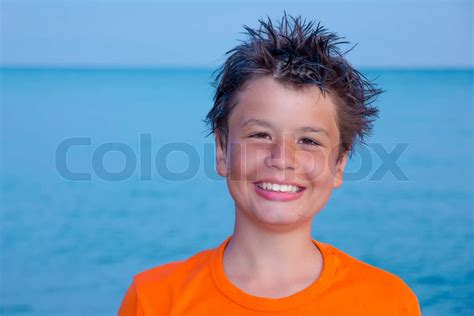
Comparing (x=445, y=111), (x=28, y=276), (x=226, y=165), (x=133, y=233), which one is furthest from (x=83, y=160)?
(x=445, y=111)

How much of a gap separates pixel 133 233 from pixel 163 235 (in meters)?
0.20

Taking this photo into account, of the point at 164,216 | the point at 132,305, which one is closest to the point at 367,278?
the point at 132,305

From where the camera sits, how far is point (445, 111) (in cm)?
1175

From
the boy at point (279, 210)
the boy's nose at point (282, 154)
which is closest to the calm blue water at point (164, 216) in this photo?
the boy at point (279, 210)

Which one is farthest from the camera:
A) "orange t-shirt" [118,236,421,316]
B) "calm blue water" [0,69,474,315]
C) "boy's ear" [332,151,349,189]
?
"calm blue water" [0,69,474,315]

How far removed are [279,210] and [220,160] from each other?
0.21 m

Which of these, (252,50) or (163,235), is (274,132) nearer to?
(252,50)

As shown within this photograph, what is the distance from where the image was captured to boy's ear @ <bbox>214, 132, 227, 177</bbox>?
1.61m

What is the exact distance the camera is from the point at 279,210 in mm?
1495

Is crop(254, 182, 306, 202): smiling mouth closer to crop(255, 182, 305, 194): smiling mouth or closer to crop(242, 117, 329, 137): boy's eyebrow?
crop(255, 182, 305, 194): smiling mouth

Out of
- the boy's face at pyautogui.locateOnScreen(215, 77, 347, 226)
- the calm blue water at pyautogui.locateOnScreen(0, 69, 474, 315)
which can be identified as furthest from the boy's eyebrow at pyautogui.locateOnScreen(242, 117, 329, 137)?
the calm blue water at pyautogui.locateOnScreen(0, 69, 474, 315)

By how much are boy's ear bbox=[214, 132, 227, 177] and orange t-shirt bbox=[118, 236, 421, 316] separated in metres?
0.17

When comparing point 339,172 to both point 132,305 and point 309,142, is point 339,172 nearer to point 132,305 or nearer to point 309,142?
point 309,142

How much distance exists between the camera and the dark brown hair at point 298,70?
5.04 ft
